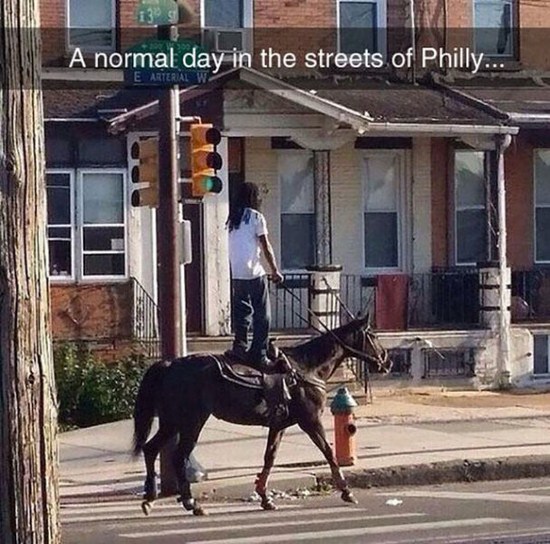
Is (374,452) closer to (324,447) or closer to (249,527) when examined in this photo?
(324,447)

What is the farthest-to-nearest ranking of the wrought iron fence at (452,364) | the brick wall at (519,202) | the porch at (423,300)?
the brick wall at (519,202)
the porch at (423,300)
the wrought iron fence at (452,364)

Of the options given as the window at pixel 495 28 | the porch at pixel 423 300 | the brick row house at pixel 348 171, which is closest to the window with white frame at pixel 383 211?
the brick row house at pixel 348 171

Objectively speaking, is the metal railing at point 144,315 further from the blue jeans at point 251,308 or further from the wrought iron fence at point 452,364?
the blue jeans at point 251,308

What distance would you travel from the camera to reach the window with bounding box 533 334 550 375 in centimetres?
2305

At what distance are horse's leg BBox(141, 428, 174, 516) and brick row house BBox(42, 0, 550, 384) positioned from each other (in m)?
8.50

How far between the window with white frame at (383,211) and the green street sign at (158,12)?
10335 millimetres

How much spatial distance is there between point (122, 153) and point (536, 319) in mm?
6867

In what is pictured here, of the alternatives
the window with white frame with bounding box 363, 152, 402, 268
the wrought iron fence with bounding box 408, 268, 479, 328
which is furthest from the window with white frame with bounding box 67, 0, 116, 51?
the wrought iron fence with bounding box 408, 268, 479, 328

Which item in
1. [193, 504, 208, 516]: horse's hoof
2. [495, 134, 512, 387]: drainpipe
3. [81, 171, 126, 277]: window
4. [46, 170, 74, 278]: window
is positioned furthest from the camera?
[495, 134, 512, 387]: drainpipe

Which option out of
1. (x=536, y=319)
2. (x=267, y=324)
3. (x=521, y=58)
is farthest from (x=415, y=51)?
(x=267, y=324)

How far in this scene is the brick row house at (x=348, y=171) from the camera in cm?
2158

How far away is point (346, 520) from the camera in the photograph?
1212 centimetres

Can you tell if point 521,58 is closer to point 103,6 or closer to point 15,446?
point 103,6

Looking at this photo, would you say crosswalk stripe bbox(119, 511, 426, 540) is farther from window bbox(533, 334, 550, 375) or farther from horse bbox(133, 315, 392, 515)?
window bbox(533, 334, 550, 375)
